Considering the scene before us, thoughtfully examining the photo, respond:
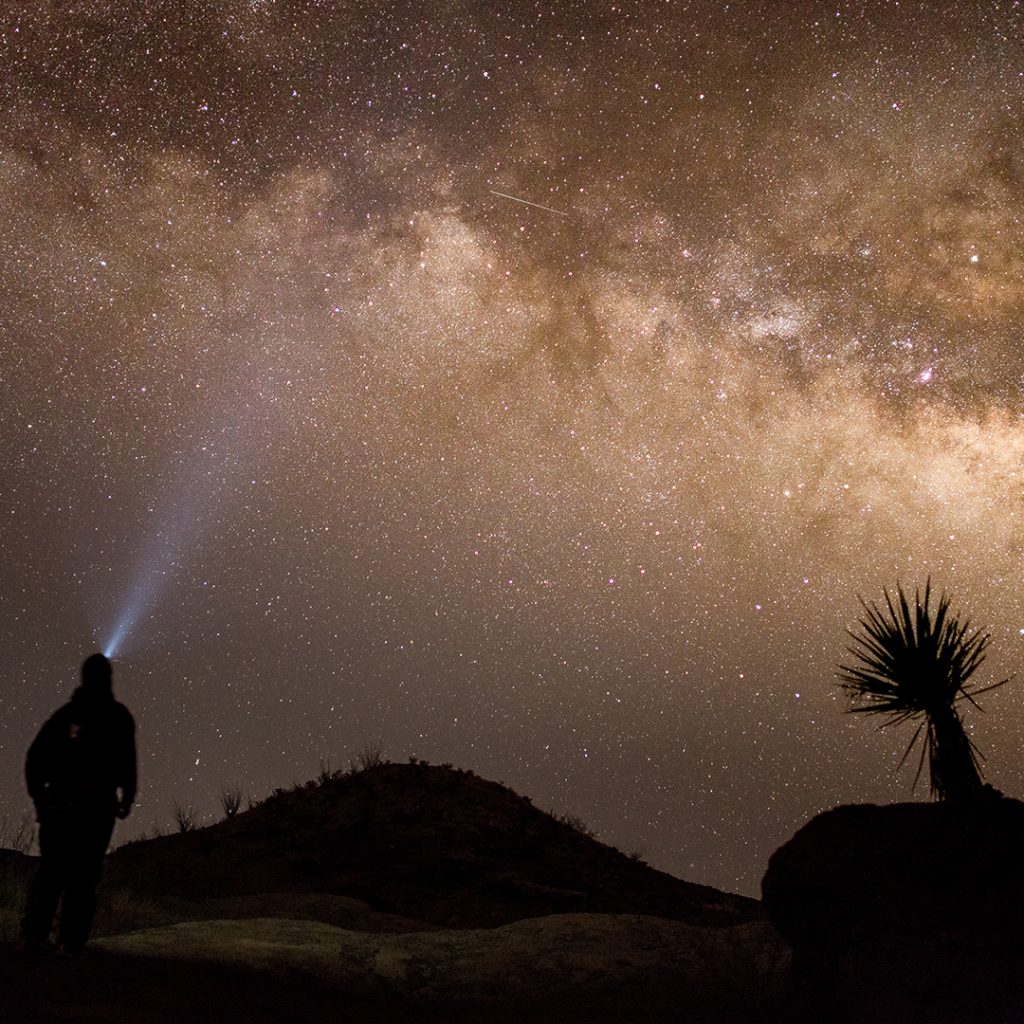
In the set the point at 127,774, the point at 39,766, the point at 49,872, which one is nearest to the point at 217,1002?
the point at 49,872

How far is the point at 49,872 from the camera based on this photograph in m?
6.48

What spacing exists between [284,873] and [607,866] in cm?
655

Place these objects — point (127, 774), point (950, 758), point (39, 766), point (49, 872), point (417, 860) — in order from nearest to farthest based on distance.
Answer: point (49, 872)
point (39, 766)
point (127, 774)
point (950, 758)
point (417, 860)

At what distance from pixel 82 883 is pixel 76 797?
23.6 inches

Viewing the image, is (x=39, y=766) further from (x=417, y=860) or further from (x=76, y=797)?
(x=417, y=860)

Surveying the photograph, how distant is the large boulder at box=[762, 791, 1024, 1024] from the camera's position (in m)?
6.47

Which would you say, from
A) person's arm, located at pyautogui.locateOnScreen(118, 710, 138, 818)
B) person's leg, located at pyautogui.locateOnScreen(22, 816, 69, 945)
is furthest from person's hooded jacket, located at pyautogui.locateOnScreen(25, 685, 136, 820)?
person's leg, located at pyautogui.locateOnScreen(22, 816, 69, 945)

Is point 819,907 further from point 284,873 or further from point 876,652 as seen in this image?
point 284,873

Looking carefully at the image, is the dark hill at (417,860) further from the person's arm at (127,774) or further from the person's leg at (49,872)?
the person's leg at (49,872)

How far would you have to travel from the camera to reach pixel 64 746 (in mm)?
6574

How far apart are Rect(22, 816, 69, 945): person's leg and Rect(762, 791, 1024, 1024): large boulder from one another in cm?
534

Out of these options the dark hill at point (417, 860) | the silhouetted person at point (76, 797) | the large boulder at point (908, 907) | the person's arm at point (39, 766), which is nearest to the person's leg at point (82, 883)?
the silhouetted person at point (76, 797)

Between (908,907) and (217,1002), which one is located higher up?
(908,907)

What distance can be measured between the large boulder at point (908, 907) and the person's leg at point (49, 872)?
534 cm
